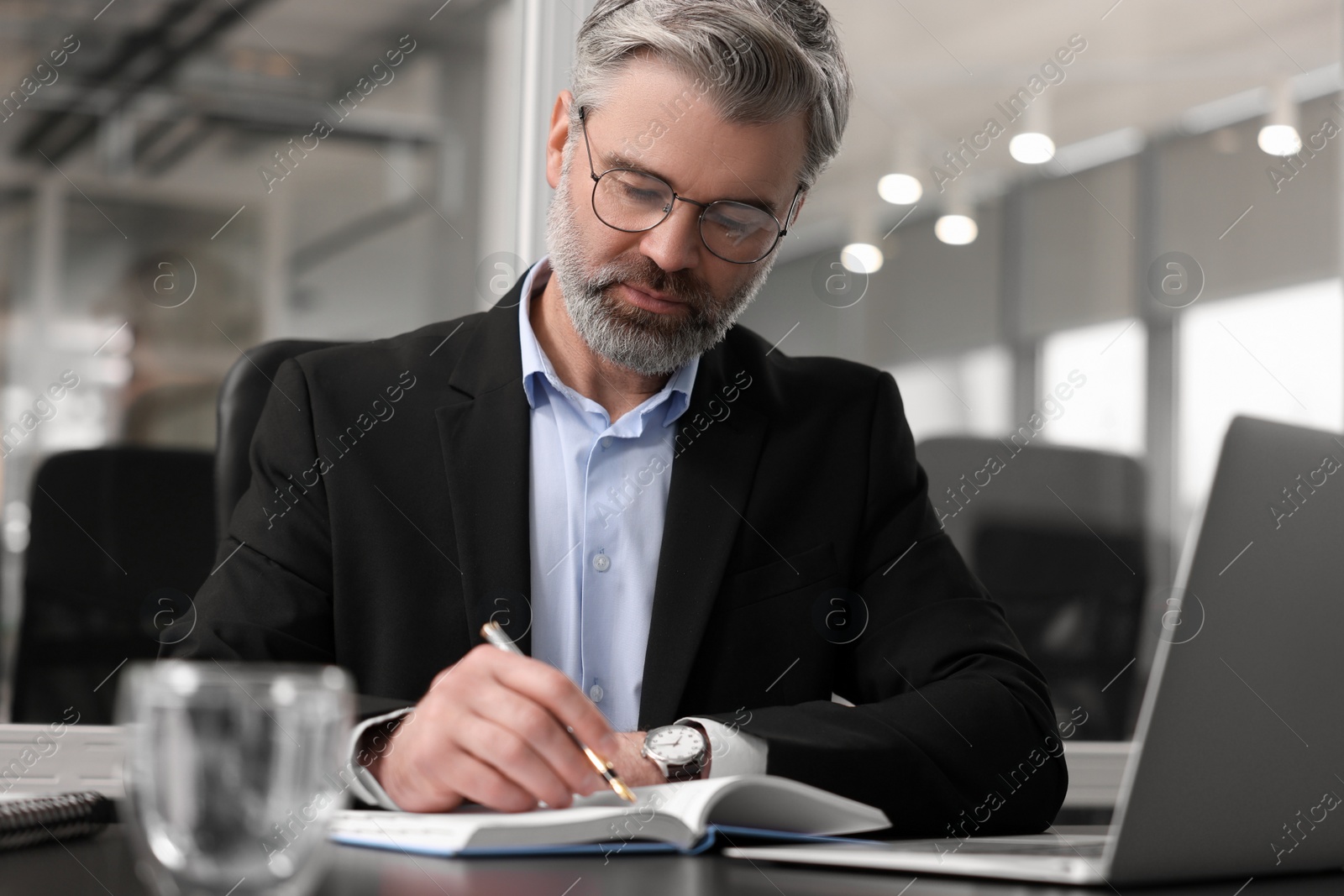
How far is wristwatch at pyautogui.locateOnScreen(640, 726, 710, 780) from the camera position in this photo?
107 cm

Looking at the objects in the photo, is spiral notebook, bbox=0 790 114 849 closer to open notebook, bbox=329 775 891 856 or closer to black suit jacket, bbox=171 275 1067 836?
open notebook, bbox=329 775 891 856

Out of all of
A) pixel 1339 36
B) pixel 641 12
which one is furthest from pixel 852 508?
pixel 1339 36

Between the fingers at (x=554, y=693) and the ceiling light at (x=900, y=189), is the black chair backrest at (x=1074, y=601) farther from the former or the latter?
the fingers at (x=554, y=693)

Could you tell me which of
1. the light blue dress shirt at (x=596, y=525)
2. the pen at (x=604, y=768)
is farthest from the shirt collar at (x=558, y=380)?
the pen at (x=604, y=768)

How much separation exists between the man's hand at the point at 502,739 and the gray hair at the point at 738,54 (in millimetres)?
868

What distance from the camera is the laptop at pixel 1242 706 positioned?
700 millimetres

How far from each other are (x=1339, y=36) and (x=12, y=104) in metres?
2.87

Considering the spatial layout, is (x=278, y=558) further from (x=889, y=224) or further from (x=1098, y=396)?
(x=1098, y=396)

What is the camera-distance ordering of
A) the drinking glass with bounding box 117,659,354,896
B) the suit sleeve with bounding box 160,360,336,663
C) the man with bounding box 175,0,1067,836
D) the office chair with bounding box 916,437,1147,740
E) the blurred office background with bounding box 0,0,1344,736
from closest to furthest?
1. the drinking glass with bounding box 117,659,354,896
2. the suit sleeve with bounding box 160,360,336,663
3. the man with bounding box 175,0,1067,836
4. the blurred office background with bounding box 0,0,1344,736
5. the office chair with bounding box 916,437,1147,740

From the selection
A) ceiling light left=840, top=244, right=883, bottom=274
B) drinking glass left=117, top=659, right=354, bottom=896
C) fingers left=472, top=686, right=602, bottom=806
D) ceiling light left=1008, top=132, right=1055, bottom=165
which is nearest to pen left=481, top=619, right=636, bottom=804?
fingers left=472, top=686, right=602, bottom=806

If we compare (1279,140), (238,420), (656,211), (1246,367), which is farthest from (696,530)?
(1279,140)

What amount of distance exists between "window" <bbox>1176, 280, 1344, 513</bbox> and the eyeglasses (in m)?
1.65

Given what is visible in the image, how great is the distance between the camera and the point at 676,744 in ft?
3.55

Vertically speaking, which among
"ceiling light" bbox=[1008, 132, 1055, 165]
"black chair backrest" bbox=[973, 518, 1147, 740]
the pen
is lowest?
"black chair backrest" bbox=[973, 518, 1147, 740]
